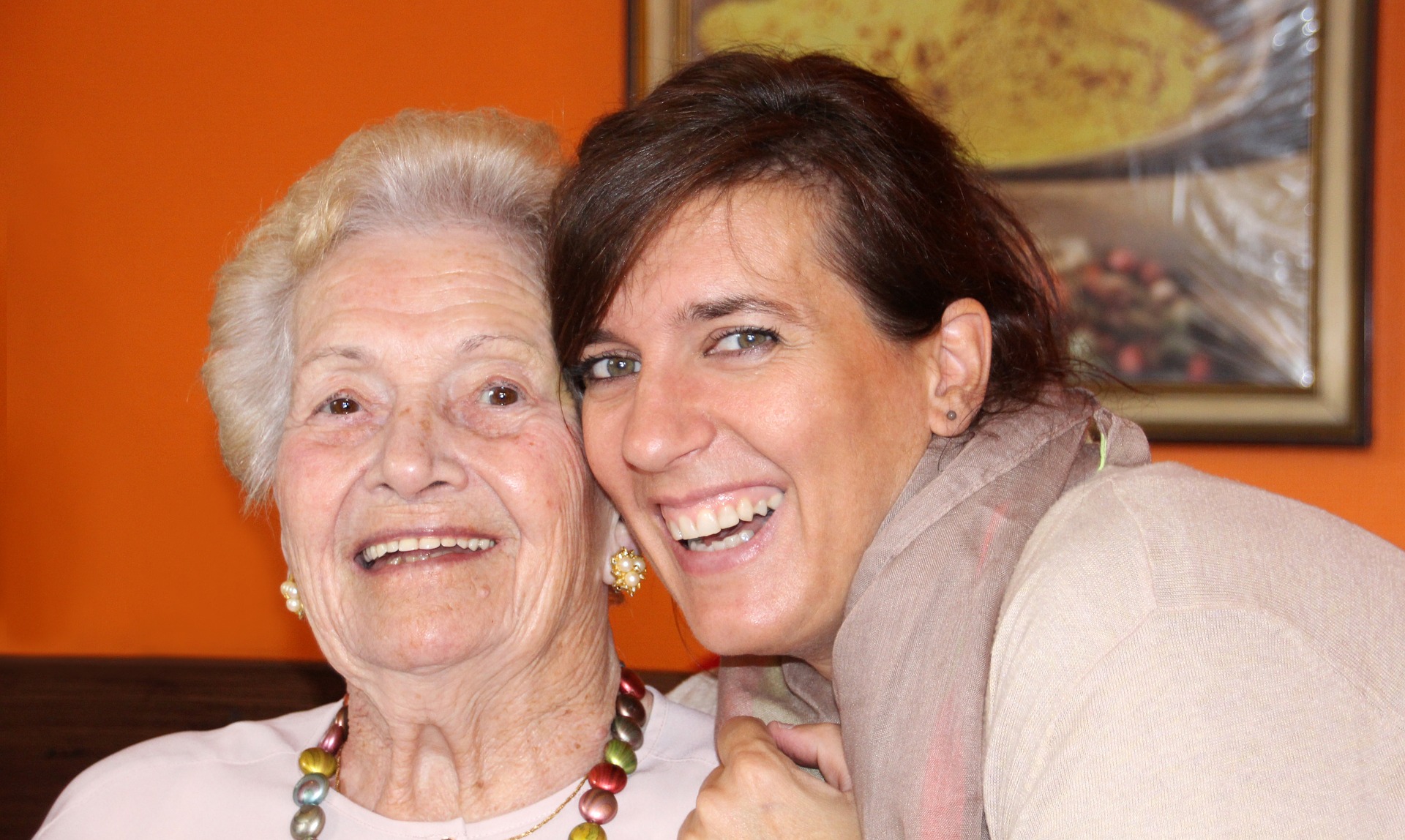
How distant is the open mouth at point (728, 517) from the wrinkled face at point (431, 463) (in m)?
0.20

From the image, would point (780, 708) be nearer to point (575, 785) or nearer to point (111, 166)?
point (575, 785)

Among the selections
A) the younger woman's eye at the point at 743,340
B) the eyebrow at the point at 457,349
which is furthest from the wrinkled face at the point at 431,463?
the younger woman's eye at the point at 743,340

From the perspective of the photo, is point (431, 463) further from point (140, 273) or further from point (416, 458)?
point (140, 273)

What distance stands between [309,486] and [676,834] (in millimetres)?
620

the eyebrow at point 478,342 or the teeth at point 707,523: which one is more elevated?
the eyebrow at point 478,342

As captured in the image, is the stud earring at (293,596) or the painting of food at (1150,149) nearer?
the stud earring at (293,596)

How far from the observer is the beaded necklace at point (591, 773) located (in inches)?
57.9

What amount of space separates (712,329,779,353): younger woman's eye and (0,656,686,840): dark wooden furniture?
5.46 feet

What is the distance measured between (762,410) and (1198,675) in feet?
1.66

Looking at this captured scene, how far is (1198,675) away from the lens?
950 millimetres

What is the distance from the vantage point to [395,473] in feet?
4.59

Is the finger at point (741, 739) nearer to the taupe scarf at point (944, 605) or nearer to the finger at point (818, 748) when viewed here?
the finger at point (818, 748)

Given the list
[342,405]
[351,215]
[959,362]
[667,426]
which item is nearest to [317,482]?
[342,405]

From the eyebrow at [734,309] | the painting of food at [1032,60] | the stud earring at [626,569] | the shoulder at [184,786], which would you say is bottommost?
the shoulder at [184,786]
